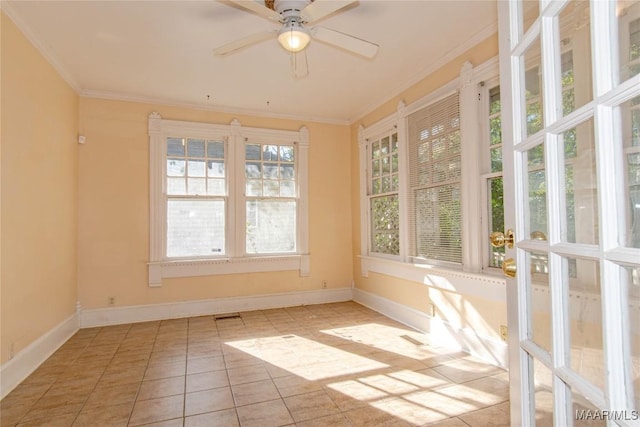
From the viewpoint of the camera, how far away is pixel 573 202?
817 millimetres

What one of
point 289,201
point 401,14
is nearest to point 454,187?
point 401,14

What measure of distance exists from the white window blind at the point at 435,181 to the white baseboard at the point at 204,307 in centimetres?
179

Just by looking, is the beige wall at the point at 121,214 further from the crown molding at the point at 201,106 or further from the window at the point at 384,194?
the window at the point at 384,194

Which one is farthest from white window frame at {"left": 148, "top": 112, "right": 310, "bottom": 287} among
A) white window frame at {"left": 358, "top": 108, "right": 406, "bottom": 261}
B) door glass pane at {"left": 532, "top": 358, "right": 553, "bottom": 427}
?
door glass pane at {"left": 532, "top": 358, "right": 553, "bottom": 427}

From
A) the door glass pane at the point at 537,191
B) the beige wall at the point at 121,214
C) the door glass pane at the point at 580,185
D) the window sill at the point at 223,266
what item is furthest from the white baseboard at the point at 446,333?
the door glass pane at the point at 580,185

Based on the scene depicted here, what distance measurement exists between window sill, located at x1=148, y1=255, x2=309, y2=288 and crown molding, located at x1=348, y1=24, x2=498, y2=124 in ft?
7.83

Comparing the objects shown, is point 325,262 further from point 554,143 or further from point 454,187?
point 554,143

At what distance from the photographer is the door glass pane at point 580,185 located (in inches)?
28.8

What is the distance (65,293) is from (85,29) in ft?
8.69

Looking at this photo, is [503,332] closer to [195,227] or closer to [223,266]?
[223,266]

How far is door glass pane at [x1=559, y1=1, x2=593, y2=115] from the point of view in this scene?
29.0 inches

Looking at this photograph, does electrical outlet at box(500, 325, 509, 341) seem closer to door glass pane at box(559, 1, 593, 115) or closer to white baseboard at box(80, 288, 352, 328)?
door glass pane at box(559, 1, 593, 115)

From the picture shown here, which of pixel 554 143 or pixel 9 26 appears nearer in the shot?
pixel 554 143

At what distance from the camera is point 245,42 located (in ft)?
7.47
